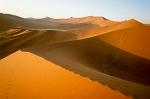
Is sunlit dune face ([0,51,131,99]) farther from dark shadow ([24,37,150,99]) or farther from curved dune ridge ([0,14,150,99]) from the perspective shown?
dark shadow ([24,37,150,99])

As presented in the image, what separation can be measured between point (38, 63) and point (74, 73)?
1595 millimetres

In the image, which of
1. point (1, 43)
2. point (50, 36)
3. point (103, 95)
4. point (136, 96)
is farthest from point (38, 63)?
point (50, 36)

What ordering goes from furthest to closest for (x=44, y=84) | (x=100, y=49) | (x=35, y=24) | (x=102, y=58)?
(x=35, y=24), (x=100, y=49), (x=102, y=58), (x=44, y=84)

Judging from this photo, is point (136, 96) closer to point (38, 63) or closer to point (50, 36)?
point (38, 63)

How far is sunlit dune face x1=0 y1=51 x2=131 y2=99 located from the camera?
6.20 metres

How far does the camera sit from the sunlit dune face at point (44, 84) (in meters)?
6.20

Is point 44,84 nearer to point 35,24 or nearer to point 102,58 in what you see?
point 102,58

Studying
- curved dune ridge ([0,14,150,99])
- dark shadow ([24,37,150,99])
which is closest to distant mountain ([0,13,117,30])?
curved dune ridge ([0,14,150,99])

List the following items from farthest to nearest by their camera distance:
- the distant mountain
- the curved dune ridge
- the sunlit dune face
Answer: the distant mountain, the curved dune ridge, the sunlit dune face

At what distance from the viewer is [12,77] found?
23.9ft

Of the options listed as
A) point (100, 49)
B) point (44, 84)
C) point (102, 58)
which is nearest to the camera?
point (44, 84)

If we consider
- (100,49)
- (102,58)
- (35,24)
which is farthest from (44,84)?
(35,24)

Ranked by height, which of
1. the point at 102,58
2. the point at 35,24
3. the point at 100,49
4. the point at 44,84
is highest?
the point at 44,84

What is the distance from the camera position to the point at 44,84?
6797 millimetres
